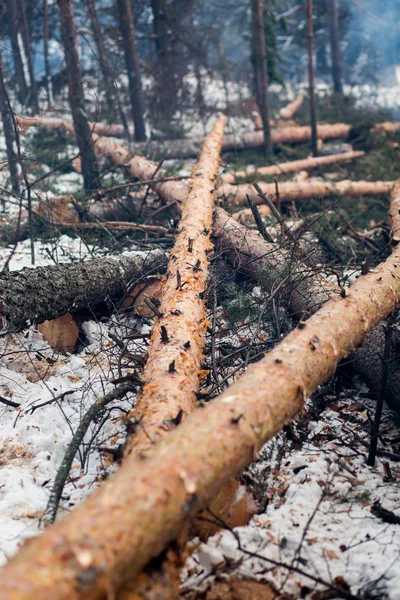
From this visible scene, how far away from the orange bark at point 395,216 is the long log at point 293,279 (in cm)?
114

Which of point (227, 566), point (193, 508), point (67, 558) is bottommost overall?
point (227, 566)

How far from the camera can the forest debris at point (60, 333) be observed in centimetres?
456

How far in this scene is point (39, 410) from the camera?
371 cm

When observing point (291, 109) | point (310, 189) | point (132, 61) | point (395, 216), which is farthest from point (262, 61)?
point (395, 216)

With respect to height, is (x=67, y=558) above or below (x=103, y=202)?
below

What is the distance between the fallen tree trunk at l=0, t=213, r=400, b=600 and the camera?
1.67 m

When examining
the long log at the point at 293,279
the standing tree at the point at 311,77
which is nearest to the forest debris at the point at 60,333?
the long log at the point at 293,279

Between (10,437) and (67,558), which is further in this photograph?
(10,437)

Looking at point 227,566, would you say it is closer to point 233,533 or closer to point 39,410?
point 233,533

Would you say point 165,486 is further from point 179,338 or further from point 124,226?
point 124,226

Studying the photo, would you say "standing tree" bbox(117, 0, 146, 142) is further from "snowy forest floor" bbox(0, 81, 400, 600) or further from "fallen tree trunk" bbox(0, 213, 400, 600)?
"fallen tree trunk" bbox(0, 213, 400, 600)

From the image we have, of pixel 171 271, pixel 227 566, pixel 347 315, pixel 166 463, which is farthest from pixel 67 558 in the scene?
pixel 171 271

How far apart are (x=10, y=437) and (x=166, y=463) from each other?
1.79 m

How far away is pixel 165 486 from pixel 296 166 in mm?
9662
